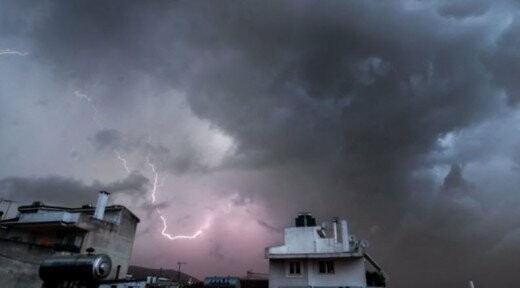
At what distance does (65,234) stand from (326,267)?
2654 cm

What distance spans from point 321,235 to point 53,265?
2403cm

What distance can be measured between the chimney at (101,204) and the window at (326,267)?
939 inches

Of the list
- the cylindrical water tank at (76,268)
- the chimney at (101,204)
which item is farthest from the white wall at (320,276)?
the chimney at (101,204)

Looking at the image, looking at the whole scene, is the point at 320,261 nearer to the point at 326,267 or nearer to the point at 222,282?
the point at 326,267

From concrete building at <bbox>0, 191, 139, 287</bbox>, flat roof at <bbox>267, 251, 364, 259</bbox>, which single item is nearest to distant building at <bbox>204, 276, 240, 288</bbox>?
flat roof at <bbox>267, 251, 364, 259</bbox>

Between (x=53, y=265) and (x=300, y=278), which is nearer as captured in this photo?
(x=53, y=265)

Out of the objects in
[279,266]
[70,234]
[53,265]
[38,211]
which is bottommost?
[53,265]

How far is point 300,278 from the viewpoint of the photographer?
33.8 metres

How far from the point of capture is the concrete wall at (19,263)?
2719 centimetres

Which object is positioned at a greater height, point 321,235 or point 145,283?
point 321,235

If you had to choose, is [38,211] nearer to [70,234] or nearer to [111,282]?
[70,234]

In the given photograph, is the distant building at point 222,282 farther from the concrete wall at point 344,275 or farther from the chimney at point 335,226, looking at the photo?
the chimney at point 335,226

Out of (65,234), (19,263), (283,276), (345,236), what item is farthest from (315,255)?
(65,234)

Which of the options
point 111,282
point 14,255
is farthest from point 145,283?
point 14,255
